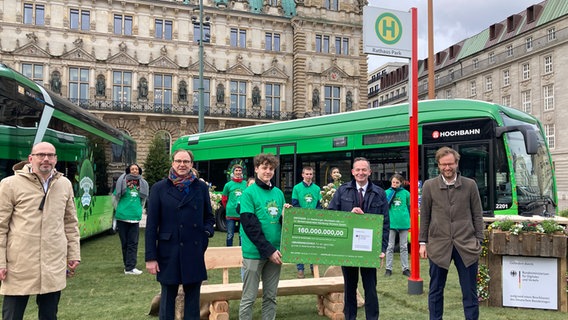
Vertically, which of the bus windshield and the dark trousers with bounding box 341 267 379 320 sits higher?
the bus windshield

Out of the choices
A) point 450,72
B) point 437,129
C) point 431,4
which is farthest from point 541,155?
point 450,72

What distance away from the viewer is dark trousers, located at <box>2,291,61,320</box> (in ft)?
13.6

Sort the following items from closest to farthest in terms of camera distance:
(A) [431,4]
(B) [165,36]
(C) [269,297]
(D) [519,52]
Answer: (C) [269,297], (A) [431,4], (B) [165,36], (D) [519,52]

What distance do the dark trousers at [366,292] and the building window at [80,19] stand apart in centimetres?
3831

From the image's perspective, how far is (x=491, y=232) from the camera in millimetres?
6480

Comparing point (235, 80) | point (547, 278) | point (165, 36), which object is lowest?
point (547, 278)

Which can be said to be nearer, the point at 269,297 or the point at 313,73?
the point at 269,297

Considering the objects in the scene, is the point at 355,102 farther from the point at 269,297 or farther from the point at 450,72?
the point at 269,297

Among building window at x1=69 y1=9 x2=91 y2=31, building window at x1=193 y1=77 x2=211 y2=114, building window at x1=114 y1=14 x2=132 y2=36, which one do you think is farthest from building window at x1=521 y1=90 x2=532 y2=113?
building window at x1=69 y1=9 x2=91 y2=31

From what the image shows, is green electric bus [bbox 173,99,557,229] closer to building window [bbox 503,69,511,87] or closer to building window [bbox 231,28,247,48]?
building window [bbox 231,28,247,48]

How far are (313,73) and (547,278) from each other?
37383mm

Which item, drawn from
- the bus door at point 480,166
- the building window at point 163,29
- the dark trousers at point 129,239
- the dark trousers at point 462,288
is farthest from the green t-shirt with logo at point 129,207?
the building window at point 163,29

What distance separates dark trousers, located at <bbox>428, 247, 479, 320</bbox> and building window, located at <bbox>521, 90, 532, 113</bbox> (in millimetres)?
49960

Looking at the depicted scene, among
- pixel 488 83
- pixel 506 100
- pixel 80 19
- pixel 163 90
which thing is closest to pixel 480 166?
pixel 163 90
